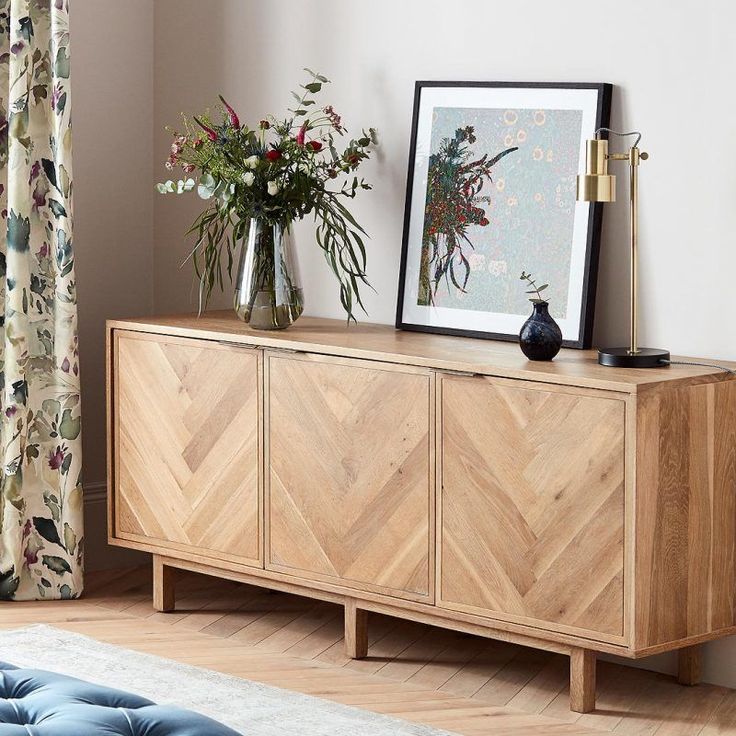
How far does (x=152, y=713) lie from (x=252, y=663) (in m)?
1.45

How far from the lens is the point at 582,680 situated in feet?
10.4

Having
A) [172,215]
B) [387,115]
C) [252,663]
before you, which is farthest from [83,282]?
[252,663]

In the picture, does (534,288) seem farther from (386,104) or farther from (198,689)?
(198,689)

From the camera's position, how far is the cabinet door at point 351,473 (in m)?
3.35

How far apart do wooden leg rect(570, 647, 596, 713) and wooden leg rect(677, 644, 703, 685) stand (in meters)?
0.29

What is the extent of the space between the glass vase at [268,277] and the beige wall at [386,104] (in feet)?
1.02

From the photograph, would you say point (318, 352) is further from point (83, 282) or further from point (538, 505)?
point (83, 282)

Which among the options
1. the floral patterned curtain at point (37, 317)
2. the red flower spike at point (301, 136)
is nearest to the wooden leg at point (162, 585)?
the floral patterned curtain at point (37, 317)

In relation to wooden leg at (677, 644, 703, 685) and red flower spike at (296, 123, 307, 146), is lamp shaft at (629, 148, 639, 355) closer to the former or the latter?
wooden leg at (677, 644, 703, 685)

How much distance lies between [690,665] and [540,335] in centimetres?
89

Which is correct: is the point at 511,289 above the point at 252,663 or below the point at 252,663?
above

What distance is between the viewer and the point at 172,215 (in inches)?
177

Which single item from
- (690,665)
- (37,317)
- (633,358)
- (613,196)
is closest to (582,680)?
(690,665)

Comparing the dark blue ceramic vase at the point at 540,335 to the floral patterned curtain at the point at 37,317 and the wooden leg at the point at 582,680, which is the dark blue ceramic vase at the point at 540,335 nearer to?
the wooden leg at the point at 582,680
